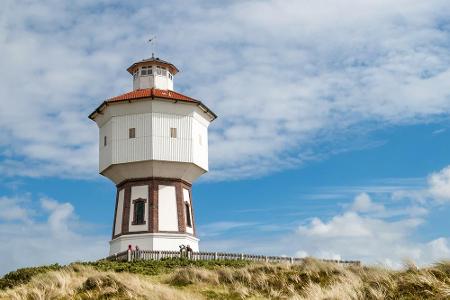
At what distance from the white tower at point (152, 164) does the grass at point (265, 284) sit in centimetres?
1248

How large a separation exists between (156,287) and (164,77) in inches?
1043

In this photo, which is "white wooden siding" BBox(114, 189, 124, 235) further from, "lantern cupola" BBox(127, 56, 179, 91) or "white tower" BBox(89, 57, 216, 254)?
"lantern cupola" BBox(127, 56, 179, 91)

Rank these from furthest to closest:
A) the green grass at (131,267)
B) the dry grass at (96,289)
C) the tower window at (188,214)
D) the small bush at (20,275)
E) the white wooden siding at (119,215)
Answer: the tower window at (188,214)
the white wooden siding at (119,215)
the green grass at (131,267)
the small bush at (20,275)
the dry grass at (96,289)

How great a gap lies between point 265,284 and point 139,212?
2020 cm

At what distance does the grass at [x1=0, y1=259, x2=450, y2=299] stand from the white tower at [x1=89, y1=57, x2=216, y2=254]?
12.5m

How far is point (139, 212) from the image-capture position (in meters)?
42.6

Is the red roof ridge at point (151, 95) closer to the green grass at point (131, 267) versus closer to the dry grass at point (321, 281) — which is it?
the green grass at point (131, 267)

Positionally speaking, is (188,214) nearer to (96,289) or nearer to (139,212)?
(139,212)

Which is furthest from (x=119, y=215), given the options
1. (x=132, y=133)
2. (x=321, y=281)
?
(x=321, y=281)

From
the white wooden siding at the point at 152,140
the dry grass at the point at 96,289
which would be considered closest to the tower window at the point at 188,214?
the white wooden siding at the point at 152,140

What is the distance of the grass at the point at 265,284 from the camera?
18.2m

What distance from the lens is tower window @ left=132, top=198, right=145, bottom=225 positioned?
42.4 metres

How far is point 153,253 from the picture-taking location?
3909 centimetres

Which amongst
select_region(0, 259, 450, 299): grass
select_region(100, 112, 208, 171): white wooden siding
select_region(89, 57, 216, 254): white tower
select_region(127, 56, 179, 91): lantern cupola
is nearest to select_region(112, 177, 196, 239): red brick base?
select_region(89, 57, 216, 254): white tower
